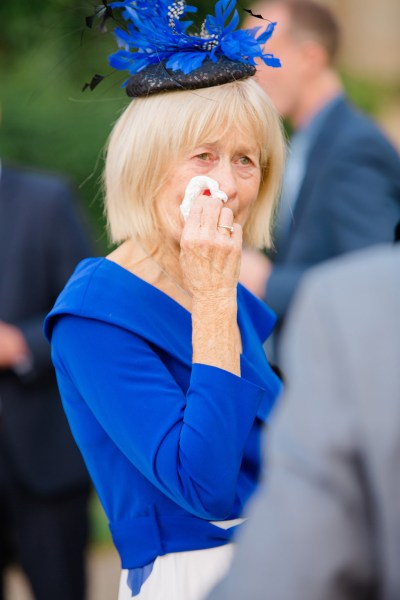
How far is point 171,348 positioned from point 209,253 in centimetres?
23

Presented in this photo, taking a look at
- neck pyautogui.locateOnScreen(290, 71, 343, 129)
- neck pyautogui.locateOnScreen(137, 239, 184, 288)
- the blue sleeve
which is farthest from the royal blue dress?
neck pyautogui.locateOnScreen(290, 71, 343, 129)

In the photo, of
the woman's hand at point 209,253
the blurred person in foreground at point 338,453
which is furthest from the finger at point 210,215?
the blurred person in foreground at point 338,453

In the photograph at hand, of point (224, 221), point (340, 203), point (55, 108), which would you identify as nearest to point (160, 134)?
point (224, 221)

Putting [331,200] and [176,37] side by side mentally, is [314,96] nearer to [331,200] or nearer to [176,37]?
[331,200]

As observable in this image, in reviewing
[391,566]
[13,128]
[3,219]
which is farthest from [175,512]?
[13,128]

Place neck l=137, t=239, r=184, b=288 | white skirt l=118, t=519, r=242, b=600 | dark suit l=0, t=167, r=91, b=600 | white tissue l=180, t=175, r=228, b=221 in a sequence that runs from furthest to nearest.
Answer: dark suit l=0, t=167, r=91, b=600 → neck l=137, t=239, r=184, b=288 → white tissue l=180, t=175, r=228, b=221 → white skirt l=118, t=519, r=242, b=600

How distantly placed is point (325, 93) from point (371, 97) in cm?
693

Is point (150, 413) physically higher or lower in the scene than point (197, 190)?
lower

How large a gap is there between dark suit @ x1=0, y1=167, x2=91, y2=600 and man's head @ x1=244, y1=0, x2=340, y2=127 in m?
1.18

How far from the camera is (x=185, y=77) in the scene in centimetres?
219

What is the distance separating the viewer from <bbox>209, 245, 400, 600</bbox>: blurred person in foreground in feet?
3.36

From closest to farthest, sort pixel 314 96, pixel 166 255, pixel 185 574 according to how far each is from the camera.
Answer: pixel 185 574 < pixel 166 255 < pixel 314 96

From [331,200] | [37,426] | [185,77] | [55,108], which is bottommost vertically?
[55,108]

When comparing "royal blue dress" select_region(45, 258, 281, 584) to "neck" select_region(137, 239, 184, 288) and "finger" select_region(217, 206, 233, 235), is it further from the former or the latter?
"finger" select_region(217, 206, 233, 235)
